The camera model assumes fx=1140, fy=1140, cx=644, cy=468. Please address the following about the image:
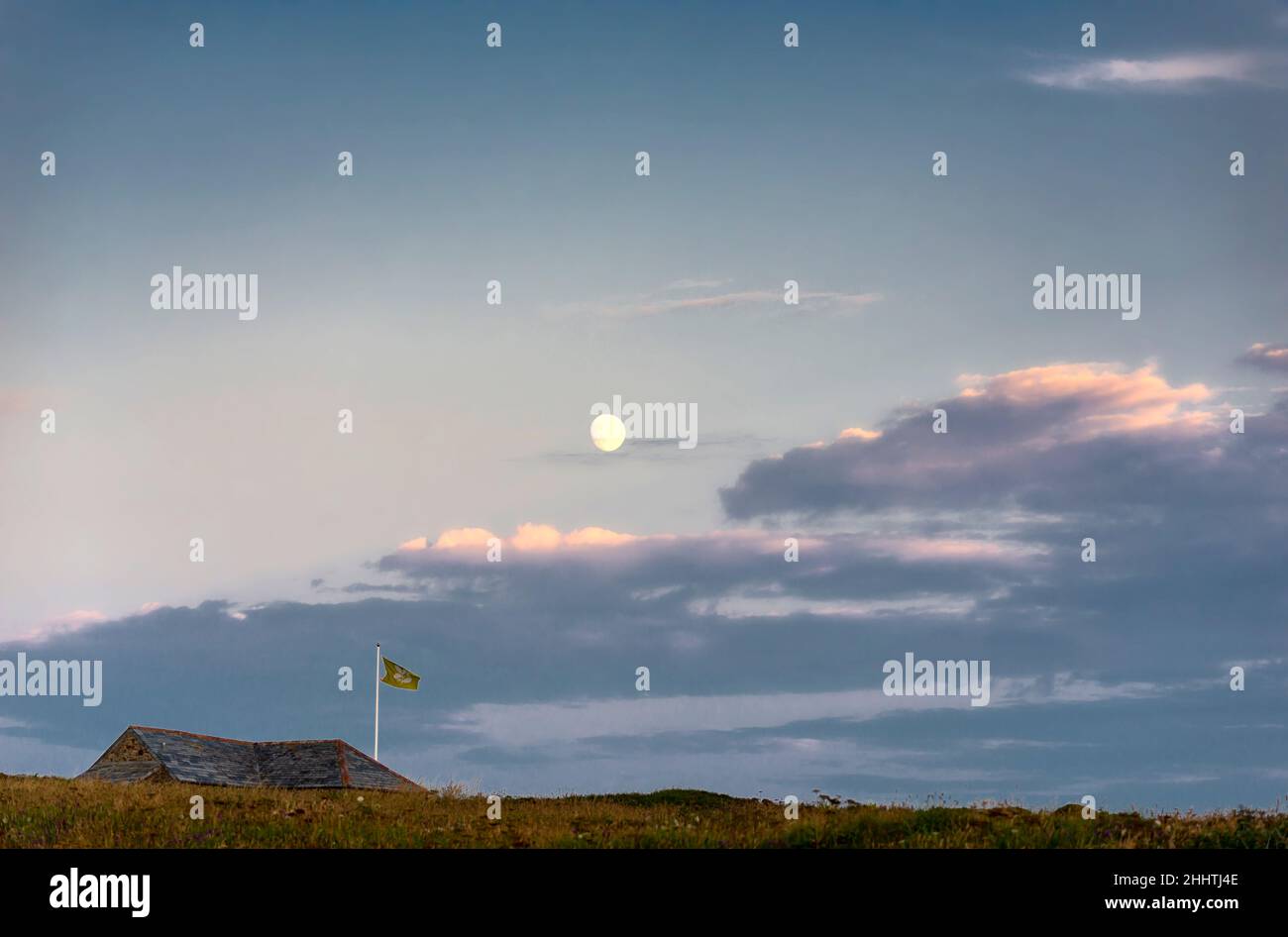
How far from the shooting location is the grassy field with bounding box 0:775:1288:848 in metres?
17.9

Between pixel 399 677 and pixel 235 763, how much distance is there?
31.7 feet

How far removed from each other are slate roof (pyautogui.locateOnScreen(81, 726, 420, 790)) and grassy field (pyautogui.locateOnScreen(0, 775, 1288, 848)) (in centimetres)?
2172

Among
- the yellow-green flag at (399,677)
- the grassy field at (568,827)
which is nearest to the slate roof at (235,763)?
the yellow-green flag at (399,677)

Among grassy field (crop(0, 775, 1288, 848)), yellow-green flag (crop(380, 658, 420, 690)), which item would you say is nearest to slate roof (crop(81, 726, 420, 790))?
yellow-green flag (crop(380, 658, 420, 690))

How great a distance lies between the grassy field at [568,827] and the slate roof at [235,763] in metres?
21.7

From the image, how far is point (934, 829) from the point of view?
1930cm

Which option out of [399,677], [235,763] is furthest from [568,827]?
[235,763]

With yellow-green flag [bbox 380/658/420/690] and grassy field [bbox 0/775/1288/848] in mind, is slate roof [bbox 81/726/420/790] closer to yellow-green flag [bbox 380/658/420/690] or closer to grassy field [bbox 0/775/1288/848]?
yellow-green flag [bbox 380/658/420/690]

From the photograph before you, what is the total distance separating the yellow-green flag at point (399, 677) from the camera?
50.6 meters
